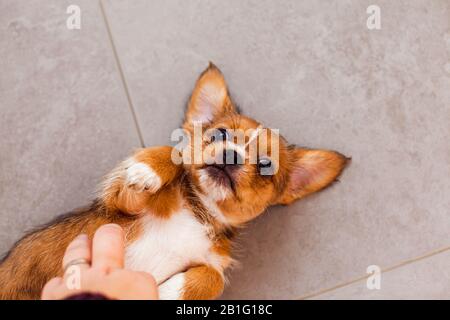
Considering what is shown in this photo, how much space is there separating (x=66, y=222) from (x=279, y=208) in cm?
124

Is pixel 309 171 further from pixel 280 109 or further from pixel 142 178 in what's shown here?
pixel 142 178

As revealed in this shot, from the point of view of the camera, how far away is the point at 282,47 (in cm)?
267

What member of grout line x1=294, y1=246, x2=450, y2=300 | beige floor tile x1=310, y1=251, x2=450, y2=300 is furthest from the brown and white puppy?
beige floor tile x1=310, y1=251, x2=450, y2=300

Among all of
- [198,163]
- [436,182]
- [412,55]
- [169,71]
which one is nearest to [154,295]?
[198,163]

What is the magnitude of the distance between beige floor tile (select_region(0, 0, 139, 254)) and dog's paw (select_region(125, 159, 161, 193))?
0.57 m

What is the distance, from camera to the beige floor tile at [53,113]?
8.17ft

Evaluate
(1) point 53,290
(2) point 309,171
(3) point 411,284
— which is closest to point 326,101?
(2) point 309,171

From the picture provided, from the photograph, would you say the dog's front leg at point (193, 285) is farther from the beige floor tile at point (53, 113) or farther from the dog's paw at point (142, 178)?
the beige floor tile at point (53, 113)

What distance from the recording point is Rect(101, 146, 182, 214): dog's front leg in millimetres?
1999

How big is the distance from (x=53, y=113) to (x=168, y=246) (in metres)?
1.13

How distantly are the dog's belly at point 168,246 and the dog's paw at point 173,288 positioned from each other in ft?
0.20

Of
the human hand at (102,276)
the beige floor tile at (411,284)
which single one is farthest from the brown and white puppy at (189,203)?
the beige floor tile at (411,284)

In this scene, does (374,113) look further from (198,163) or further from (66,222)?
(66,222)
